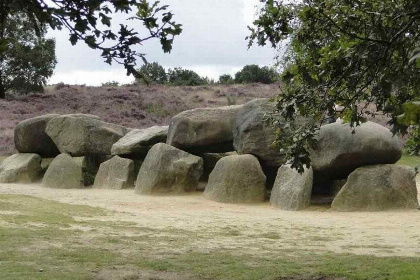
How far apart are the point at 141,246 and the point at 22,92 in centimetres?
3272

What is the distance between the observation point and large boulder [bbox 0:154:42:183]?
21547 mm

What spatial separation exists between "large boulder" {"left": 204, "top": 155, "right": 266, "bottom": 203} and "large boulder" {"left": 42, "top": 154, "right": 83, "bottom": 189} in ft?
18.3

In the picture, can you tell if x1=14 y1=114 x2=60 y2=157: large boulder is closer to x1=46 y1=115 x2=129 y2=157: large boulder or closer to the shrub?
x1=46 y1=115 x2=129 y2=157: large boulder

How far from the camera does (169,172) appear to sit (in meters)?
18.0

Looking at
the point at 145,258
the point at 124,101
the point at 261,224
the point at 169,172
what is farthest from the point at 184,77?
the point at 145,258

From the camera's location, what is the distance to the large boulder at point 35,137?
23.0 m

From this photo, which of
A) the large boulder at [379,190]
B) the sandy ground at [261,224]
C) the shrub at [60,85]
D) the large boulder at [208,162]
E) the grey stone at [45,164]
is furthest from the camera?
the shrub at [60,85]

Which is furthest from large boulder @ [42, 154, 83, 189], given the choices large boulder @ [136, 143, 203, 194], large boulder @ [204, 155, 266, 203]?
large boulder @ [204, 155, 266, 203]

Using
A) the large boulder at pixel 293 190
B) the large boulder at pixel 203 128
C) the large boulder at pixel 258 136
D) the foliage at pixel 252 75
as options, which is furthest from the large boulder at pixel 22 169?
the foliage at pixel 252 75

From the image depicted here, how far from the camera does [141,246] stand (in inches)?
380

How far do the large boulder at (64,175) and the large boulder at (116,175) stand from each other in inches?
24.0

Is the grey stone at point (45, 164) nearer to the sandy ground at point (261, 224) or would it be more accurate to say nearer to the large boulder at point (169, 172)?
the sandy ground at point (261, 224)

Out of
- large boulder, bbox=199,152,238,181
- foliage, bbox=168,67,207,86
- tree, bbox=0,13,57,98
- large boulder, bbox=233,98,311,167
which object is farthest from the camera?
foliage, bbox=168,67,207,86

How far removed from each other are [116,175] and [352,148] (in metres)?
8.00
